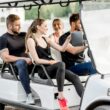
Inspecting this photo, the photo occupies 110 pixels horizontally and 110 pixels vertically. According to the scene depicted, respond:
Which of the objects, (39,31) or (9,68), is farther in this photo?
Result: (9,68)

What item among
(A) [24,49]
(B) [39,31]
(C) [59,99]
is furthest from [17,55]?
(C) [59,99]

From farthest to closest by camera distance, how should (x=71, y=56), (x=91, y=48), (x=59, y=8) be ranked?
(x=59, y=8) → (x=71, y=56) → (x=91, y=48)

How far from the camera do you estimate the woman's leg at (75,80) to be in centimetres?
716

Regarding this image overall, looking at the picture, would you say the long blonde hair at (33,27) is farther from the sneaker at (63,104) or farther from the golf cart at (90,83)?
the sneaker at (63,104)

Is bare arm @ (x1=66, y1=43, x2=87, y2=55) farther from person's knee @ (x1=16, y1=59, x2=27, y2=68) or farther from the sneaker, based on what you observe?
the sneaker

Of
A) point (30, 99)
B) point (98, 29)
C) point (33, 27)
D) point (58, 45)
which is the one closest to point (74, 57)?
point (58, 45)

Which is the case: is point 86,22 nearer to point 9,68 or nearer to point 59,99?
point 59,99

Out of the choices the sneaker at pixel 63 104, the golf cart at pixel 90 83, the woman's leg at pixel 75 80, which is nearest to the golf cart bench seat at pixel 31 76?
the golf cart at pixel 90 83

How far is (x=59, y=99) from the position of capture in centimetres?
713

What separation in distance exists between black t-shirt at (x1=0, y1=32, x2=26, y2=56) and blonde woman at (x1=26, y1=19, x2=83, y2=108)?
0.43m

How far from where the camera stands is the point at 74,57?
7.73 meters

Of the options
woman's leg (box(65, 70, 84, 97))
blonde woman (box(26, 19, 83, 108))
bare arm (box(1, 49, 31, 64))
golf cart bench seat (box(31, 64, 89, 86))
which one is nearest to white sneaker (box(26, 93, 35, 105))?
golf cart bench seat (box(31, 64, 89, 86))

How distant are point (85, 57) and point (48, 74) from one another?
88 cm

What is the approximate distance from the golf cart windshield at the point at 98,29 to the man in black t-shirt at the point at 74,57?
2.27 ft
